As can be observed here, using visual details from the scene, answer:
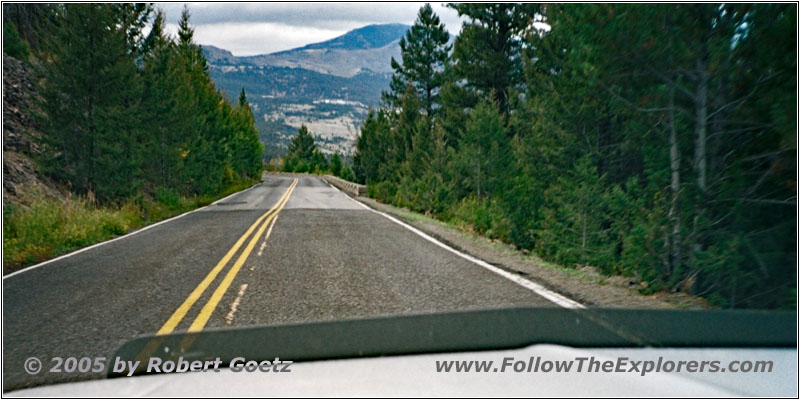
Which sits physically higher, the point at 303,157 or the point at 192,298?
the point at 303,157

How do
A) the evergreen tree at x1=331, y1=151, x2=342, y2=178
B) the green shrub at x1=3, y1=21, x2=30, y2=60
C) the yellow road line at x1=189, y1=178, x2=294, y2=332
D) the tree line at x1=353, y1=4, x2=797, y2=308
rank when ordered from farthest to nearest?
the evergreen tree at x1=331, y1=151, x2=342, y2=178
the green shrub at x1=3, y1=21, x2=30, y2=60
the tree line at x1=353, y1=4, x2=797, y2=308
the yellow road line at x1=189, y1=178, x2=294, y2=332

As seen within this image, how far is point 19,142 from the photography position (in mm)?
20172

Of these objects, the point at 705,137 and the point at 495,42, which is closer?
the point at 705,137

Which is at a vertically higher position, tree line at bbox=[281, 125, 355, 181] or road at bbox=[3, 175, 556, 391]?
tree line at bbox=[281, 125, 355, 181]

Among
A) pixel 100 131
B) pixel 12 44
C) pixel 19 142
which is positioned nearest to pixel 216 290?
pixel 100 131

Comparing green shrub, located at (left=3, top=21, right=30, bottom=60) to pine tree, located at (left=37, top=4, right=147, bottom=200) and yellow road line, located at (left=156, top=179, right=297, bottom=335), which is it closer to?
pine tree, located at (left=37, top=4, right=147, bottom=200)

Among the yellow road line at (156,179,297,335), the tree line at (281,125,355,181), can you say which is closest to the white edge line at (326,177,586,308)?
the yellow road line at (156,179,297,335)

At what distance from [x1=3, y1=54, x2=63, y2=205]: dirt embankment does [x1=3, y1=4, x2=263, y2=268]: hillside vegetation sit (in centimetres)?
38

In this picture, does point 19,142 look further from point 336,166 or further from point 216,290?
point 336,166

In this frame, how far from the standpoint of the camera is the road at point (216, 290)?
465 cm

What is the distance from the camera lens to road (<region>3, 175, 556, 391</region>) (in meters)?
4.65

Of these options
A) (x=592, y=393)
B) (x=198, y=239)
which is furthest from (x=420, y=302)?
(x=198, y=239)

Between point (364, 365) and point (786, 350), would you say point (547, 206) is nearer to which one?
point (786, 350)

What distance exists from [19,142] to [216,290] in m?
19.4
